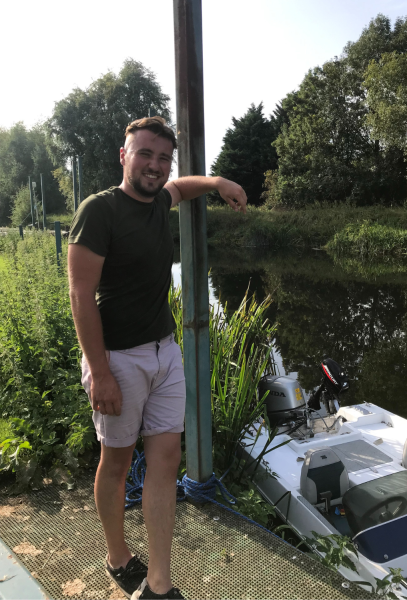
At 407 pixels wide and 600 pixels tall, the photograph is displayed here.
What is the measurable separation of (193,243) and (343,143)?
99.6 ft

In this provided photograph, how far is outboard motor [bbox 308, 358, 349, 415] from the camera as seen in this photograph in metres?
4.37

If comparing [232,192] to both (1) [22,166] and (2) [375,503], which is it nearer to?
(2) [375,503]

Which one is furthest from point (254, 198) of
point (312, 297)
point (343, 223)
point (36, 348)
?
point (36, 348)

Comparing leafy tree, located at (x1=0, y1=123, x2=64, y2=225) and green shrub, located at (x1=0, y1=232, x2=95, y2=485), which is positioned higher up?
leafy tree, located at (x1=0, y1=123, x2=64, y2=225)

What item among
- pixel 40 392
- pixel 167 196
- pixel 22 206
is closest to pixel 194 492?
pixel 167 196

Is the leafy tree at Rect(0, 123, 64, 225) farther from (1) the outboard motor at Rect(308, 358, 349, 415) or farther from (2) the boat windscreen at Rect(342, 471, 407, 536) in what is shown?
(2) the boat windscreen at Rect(342, 471, 407, 536)

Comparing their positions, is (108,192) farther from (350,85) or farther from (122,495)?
(350,85)

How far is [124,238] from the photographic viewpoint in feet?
5.34

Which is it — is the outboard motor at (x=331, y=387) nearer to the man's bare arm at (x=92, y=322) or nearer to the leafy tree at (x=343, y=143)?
the man's bare arm at (x=92, y=322)

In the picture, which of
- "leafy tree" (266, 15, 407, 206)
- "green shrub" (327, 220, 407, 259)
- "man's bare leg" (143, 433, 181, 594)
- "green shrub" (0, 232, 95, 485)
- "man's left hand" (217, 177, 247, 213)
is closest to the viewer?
"man's bare leg" (143, 433, 181, 594)

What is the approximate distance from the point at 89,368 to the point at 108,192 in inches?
23.5

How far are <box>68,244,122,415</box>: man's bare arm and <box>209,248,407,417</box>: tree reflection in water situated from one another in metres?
3.88

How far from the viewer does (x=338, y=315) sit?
37.9ft

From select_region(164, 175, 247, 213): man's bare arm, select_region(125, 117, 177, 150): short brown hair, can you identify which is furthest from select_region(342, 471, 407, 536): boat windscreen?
select_region(125, 117, 177, 150): short brown hair
